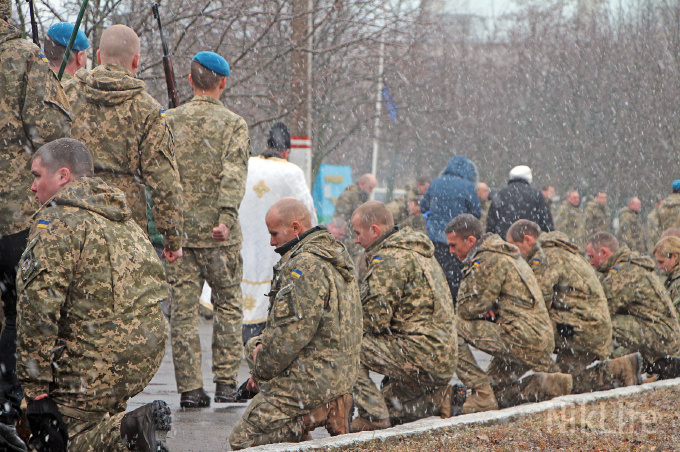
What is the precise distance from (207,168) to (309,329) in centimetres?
208

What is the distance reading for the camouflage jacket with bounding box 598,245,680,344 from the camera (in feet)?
25.6

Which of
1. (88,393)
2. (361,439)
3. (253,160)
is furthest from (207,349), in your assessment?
(88,393)

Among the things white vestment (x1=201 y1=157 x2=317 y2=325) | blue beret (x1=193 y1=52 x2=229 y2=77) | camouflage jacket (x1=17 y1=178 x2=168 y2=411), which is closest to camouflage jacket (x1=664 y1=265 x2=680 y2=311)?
white vestment (x1=201 y1=157 x2=317 y2=325)

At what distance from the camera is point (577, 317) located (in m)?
7.20

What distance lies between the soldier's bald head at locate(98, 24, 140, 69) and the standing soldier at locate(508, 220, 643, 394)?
3.75 metres

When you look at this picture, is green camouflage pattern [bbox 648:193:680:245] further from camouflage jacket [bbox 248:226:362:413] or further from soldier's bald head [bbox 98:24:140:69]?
soldier's bald head [bbox 98:24:140:69]

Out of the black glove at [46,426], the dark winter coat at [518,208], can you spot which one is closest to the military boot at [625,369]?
the dark winter coat at [518,208]

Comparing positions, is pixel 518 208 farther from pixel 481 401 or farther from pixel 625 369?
pixel 481 401

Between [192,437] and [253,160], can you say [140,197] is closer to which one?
[192,437]

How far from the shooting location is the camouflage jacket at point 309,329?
456 cm

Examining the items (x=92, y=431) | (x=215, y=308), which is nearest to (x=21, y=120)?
(x=92, y=431)

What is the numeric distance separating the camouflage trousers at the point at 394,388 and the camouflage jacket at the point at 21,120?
225 cm

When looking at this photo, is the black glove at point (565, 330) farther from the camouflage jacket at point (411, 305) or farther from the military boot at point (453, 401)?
the camouflage jacket at point (411, 305)

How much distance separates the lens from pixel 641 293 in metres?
7.81
